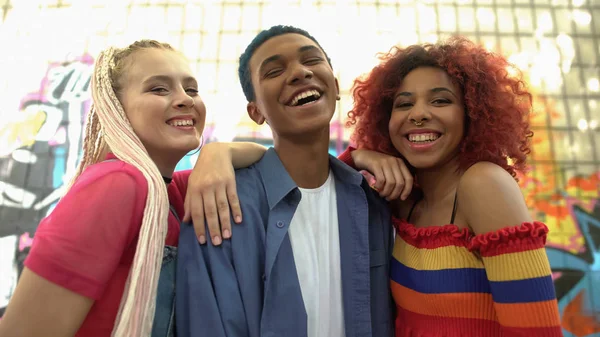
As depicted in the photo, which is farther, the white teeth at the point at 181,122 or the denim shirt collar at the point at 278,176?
the white teeth at the point at 181,122

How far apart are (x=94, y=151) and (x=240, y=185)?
Answer: 22.0 inches

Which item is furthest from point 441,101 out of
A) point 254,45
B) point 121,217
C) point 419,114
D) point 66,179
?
point 66,179

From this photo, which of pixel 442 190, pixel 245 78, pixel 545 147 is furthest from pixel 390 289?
pixel 545 147

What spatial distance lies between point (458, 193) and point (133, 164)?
0.97 meters

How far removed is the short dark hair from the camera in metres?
1.44

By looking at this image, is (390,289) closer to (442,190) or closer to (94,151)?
(442,190)

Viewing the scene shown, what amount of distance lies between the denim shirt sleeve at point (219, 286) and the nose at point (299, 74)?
53 centimetres

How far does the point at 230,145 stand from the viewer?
1402 millimetres

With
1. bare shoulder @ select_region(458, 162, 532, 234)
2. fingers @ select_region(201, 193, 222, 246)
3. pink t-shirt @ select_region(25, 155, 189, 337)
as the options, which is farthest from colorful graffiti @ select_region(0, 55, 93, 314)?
bare shoulder @ select_region(458, 162, 532, 234)

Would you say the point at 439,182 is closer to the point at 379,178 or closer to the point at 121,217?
the point at 379,178

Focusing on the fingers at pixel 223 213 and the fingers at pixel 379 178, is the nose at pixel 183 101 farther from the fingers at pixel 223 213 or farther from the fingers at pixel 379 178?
the fingers at pixel 379 178

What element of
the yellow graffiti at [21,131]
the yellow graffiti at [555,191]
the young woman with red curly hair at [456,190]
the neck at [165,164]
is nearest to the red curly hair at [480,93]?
the young woman with red curly hair at [456,190]

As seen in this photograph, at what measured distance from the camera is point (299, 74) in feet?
4.38

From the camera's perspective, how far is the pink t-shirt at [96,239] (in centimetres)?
91
